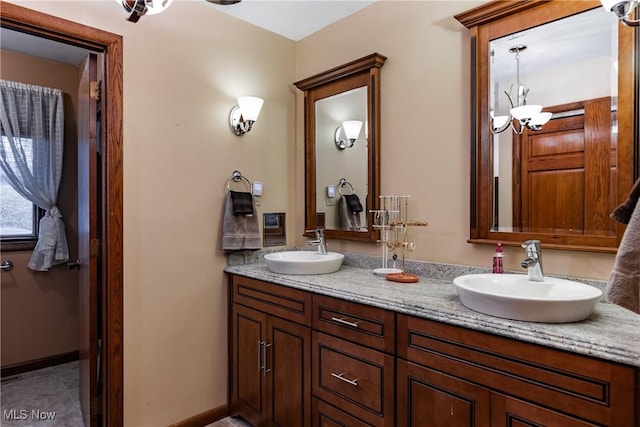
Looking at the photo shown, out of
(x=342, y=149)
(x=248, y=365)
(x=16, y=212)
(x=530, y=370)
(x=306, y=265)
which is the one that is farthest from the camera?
(x=16, y=212)

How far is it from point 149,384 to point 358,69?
2152 mm

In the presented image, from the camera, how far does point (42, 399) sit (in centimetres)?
250

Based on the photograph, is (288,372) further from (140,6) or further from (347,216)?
(140,6)

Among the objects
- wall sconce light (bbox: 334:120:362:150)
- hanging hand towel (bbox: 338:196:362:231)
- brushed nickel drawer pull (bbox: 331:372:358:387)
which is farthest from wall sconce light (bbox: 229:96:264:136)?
brushed nickel drawer pull (bbox: 331:372:358:387)

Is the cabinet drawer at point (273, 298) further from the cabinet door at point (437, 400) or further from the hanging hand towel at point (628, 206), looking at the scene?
the hanging hand towel at point (628, 206)

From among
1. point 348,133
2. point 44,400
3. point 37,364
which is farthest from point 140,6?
point 37,364

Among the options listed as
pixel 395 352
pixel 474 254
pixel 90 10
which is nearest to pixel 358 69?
pixel 474 254

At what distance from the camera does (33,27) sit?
5.56 ft

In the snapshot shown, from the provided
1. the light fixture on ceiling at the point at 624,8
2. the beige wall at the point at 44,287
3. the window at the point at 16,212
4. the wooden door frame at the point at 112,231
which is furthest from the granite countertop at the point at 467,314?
the window at the point at 16,212

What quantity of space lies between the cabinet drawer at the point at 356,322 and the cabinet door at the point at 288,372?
0.44 feet

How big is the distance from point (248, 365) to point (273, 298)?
0.49 metres

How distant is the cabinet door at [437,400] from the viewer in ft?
4.02

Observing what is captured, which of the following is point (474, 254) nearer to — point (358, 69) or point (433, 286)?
point (433, 286)

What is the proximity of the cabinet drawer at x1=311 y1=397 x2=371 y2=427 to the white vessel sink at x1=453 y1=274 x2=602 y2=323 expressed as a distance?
733 mm
